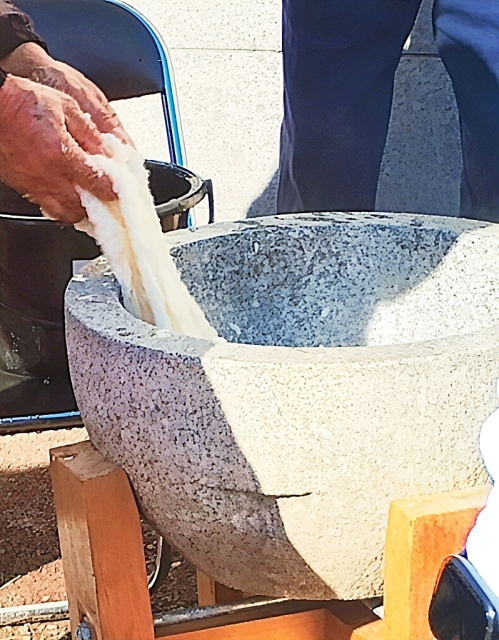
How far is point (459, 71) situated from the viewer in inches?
63.1

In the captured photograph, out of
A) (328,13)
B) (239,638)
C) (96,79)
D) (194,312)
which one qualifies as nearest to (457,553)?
(239,638)

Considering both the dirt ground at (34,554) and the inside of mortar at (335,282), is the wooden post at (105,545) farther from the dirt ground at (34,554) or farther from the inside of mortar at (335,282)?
the dirt ground at (34,554)

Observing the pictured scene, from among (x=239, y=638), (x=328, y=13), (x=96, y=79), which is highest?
(x=328, y=13)

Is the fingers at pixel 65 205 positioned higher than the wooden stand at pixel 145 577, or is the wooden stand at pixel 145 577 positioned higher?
the fingers at pixel 65 205

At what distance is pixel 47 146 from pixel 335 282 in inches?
16.8

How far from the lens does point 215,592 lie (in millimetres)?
1168

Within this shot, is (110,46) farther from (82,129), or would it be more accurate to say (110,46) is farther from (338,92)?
(82,129)

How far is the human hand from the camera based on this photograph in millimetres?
984

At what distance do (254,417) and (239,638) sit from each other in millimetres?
341

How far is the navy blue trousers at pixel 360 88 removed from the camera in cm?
150

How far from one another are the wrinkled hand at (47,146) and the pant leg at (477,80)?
31.3 inches

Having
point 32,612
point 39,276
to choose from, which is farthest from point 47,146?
point 32,612

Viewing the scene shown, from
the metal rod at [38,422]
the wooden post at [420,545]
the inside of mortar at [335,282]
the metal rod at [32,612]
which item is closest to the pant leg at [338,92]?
the inside of mortar at [335,282]

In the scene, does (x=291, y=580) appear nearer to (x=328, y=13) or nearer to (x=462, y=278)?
(x=462, y=278)
